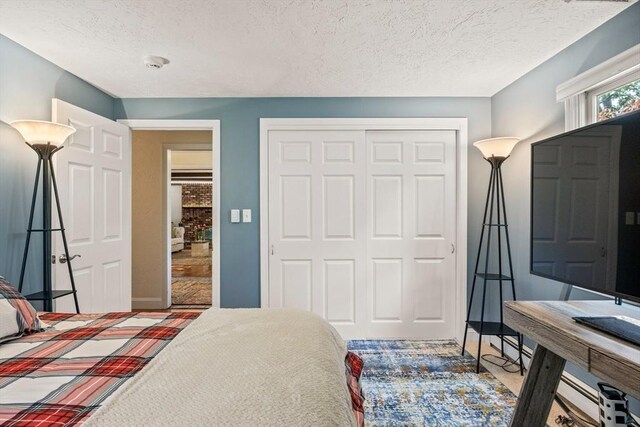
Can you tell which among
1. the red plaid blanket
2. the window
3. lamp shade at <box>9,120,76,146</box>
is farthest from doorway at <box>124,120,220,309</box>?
the window

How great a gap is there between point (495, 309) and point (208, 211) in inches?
381

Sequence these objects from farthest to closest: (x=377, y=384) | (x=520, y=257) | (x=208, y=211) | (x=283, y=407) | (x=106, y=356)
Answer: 1. (x=208, y=211)
2. (x=520, y=257)
3. (x=377, y=384)
4. (x=106, y=356)
5. (x=283, y=407)

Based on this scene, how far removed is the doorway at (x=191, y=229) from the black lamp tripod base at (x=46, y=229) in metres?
2.01

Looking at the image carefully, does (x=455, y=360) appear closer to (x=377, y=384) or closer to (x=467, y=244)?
(x=377, y=384)

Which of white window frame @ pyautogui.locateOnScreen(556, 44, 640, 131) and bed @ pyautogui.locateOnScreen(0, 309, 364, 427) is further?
white window frame @ pyautogui.locateOnScreen(556, 44, 640, 131)

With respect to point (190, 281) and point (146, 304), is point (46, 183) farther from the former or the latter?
point (190, 281)

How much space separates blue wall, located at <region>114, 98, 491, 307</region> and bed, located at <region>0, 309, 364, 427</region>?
1567 millimetres

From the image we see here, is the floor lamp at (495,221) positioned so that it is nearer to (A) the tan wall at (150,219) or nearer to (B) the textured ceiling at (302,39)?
(B) the textured ceiling at (302,39)

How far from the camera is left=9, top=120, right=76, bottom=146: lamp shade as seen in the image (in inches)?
75.6

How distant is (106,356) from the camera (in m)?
1.08

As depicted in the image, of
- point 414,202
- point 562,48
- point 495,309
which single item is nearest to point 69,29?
point 414,202

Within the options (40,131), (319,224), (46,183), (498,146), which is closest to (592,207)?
(498,146)

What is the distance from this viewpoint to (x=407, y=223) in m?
3.07

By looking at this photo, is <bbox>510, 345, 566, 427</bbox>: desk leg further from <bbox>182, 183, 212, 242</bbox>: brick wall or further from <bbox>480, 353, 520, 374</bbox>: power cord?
<bbox>182, 183, 212, 242</bbox>: brick wall
